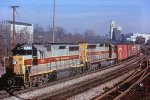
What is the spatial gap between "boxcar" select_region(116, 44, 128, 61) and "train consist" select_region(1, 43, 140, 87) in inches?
506

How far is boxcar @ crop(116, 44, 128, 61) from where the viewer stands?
48675 mm

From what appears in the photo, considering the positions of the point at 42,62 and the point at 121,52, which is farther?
the point at 121,52

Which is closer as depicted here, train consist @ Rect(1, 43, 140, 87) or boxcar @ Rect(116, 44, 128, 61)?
train consist @ Rect(1, 43, 140, 87)

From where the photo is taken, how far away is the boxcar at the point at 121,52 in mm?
48675

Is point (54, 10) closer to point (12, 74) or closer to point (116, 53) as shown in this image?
point (116, 53)

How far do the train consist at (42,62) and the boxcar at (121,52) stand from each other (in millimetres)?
12854

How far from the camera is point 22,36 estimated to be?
64875 mm

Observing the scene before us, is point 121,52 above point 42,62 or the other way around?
the other way around

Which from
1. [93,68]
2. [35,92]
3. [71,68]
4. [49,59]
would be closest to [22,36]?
[93,68]

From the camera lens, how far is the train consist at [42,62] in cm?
2203

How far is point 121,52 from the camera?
51312mm

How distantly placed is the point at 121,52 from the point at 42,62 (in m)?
28.9

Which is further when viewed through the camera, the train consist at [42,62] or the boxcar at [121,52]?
the boxcar at [121,52]

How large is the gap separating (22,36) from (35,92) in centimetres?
4545
